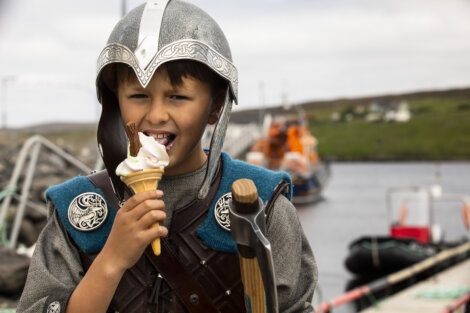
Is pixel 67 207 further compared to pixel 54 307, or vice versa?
pixel 67 207

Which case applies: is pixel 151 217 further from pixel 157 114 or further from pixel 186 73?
pixel 186 73

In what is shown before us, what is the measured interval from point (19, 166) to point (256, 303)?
8.80m

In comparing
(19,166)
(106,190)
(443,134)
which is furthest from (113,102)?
(443,134)

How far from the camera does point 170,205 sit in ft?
8.42

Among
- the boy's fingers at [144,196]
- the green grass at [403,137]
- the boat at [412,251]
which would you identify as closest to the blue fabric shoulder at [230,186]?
the boy's fingers at [144,196]

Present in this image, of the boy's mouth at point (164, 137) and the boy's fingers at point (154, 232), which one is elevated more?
the boy's mouth at point (164, 137)

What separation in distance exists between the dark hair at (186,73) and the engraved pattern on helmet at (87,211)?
1.05 feet

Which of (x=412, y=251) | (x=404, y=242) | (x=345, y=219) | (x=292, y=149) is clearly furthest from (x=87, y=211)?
(x=292, y=149)

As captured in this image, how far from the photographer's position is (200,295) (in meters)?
2.44

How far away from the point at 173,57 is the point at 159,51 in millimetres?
40

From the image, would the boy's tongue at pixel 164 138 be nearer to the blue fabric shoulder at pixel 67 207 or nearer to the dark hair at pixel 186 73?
the dark hair at pixel 186 73

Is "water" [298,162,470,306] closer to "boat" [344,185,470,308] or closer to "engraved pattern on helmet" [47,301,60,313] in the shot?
"boat" [344,185,470,308]

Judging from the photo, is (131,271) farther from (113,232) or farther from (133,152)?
(133,152)

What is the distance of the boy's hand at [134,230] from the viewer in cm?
220
